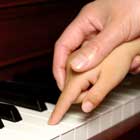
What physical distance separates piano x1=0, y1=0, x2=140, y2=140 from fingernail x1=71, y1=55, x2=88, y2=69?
5.2 inches

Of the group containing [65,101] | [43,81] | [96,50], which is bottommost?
[43,81]

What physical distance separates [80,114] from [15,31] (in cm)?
Answer: 38

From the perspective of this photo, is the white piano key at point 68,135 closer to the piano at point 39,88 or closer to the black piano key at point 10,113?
the piano at point 39,88

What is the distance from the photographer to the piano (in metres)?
0.94

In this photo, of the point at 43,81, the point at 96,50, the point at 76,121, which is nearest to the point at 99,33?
the point at 96,50

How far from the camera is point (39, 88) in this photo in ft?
3.78

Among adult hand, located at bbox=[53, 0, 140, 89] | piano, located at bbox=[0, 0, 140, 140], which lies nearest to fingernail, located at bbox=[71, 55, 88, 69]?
adult hand, located at bbox=[53, 0, 140, 89]

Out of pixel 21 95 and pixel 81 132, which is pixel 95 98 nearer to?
pixel 81 132

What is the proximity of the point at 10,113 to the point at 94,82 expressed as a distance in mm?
194

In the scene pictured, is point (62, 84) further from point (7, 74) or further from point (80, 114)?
point (7, 74)

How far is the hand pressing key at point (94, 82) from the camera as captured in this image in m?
0.90

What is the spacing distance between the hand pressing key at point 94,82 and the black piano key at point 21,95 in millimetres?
104

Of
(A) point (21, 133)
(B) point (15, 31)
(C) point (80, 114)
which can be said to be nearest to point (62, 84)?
(C) point (80, 114)

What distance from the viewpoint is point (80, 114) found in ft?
3.33
